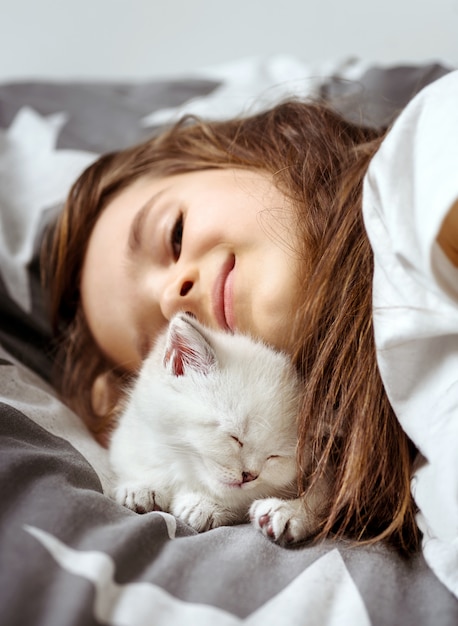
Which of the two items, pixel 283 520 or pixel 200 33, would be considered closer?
pixel 283 520

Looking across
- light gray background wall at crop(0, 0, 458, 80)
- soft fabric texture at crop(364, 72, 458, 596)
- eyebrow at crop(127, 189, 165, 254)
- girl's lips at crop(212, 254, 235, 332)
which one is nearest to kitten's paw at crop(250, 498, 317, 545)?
soft fabric texture at crop(364, 72, 458, 596)

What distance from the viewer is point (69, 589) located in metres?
0.54

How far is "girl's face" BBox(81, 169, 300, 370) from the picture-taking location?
0.85 m

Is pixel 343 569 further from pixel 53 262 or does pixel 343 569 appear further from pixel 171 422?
pixel 53 262

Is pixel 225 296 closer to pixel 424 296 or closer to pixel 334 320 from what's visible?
pixel 334 320

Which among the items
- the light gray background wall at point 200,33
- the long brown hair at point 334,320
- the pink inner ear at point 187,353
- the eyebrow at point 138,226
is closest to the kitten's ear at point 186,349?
the pink inner ear at point 187,353

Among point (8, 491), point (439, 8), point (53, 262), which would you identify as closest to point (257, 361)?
point (8, 491)

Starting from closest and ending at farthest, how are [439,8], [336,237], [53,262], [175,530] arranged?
[175,530] → [336,237] → [53,262] → [439,8]

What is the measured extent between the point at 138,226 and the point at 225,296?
23 centimetres

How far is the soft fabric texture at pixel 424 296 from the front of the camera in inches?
A: 24.3

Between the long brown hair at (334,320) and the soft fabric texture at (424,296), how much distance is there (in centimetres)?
4

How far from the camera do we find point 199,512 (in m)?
0.78

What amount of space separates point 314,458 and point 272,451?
5 cm

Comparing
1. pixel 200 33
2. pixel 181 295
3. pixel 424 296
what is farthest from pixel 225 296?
pixel 200 33
